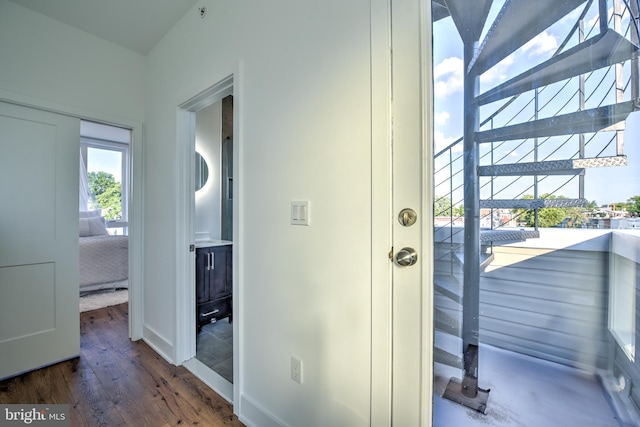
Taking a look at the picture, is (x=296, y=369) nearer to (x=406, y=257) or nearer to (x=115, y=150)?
(x=406, y=257)

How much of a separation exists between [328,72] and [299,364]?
1305mm

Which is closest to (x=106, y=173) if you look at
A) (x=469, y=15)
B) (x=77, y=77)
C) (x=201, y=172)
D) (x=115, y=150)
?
(x=115, y=150)

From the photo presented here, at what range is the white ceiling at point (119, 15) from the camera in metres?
1.88

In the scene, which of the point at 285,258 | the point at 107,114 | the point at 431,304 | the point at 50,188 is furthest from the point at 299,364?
the point at 107,114

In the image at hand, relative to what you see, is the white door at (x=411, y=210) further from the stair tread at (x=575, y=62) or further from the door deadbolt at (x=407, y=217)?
the stair tread at (x=575, y=62)

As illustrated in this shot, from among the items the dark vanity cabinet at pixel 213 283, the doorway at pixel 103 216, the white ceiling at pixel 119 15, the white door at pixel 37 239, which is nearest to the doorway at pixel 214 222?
the dark vanity cabinet at pixel 213 283

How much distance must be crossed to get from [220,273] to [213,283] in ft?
0.35

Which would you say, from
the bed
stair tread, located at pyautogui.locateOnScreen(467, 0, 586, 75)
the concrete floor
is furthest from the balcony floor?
the bed

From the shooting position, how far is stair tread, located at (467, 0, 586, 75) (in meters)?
0.74

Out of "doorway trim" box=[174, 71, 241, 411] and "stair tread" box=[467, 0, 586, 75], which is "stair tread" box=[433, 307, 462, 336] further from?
"doorway trim" box=[174, 71, 241, 411]

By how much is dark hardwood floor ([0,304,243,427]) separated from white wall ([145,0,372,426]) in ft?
1.17

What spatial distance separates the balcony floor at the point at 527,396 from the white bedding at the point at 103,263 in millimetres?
4269

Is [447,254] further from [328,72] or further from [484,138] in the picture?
[328,72]

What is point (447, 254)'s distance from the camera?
3.00ft
